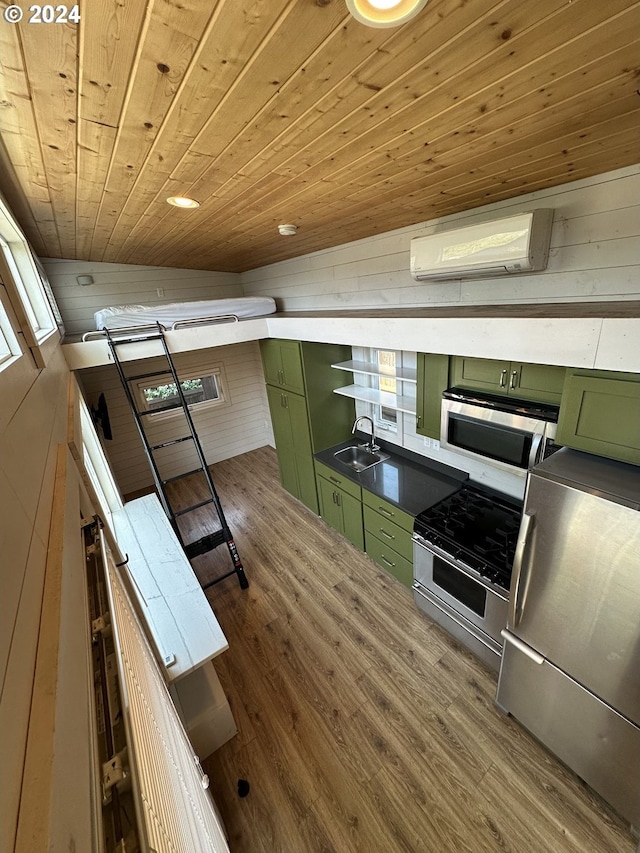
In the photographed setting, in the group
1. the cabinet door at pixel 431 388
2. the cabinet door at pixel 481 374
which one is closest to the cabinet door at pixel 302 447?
the cabinet door at pixel 431 388

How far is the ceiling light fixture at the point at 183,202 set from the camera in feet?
6.03

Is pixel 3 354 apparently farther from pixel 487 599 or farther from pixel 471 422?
pixel 487 599

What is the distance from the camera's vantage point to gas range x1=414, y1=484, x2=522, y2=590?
200cm

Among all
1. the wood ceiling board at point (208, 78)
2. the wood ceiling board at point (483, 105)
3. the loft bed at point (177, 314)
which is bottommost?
the loft bed at point (177, 314)

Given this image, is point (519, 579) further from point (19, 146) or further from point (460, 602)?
point (19, 146)

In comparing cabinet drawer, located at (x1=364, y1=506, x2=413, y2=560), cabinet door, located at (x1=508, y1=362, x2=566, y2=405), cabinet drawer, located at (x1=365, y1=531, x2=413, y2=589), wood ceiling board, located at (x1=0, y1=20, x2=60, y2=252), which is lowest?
cabinet drawer, located at (x1=365, y1=531, x2=413, y2=589)

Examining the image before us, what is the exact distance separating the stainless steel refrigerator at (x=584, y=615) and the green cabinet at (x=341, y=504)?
145 cm

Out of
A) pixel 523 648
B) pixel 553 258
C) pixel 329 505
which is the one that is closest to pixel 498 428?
pixel 553 258

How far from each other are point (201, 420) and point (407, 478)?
11.5 ft

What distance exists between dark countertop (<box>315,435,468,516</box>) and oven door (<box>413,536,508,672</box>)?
0.33 meters

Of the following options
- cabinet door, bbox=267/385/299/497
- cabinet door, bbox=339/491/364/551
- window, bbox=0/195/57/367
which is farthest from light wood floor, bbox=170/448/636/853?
window, bbox=0/195/57/367

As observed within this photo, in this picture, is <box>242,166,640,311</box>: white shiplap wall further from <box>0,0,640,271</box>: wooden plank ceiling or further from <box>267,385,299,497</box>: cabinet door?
<box>267,385,299,497</box>: cabinet door

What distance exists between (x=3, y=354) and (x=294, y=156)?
1275 mm

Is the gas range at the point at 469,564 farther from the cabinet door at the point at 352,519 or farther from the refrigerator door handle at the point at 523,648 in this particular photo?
the cabinet door at the point at 352,519
